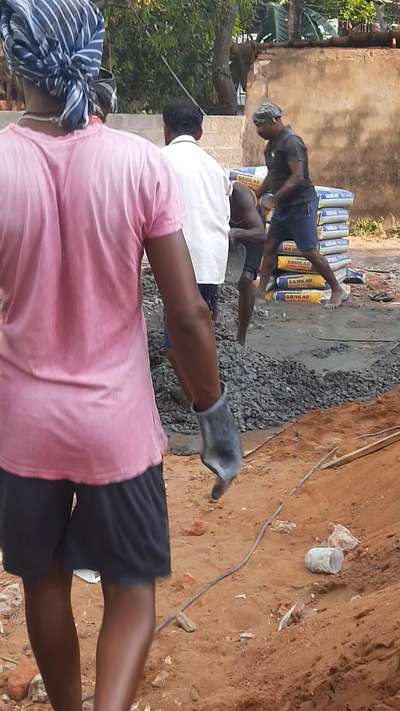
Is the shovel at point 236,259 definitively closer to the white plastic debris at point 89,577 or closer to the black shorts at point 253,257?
the black shorts at point 253,257

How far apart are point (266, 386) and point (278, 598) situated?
2.93 m

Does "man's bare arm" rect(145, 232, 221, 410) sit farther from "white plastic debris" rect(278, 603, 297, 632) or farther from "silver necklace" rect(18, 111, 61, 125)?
"white plastic debris" rect(278, 603, 297, 632)

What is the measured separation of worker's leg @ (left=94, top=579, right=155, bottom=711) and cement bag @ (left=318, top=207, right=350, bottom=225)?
8290 millimetres

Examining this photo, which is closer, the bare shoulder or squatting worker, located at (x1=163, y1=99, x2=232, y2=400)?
squatting worker, located at (x1=163, y1=99, x2=232, y2=400)

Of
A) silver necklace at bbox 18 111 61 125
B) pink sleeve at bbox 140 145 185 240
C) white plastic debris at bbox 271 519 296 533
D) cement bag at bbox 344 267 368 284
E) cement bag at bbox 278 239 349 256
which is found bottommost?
cement bag at bbox 344 267 368 284

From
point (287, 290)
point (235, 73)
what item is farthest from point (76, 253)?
point (235, 73)

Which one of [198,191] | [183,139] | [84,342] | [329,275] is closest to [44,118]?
[84,342]

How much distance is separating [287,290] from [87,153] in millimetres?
8035

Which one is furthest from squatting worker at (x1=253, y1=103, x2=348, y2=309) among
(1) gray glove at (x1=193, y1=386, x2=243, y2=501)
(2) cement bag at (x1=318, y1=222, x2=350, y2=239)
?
(1) gray glove at (x1=193, y1=386, x2=243, y2=501)

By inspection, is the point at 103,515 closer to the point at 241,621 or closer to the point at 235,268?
the point at 241,621

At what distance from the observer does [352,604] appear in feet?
10.7

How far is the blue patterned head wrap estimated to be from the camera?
6.48 ft

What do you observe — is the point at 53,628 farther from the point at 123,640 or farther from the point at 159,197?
the point at 159,197

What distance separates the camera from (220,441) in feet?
7.40
